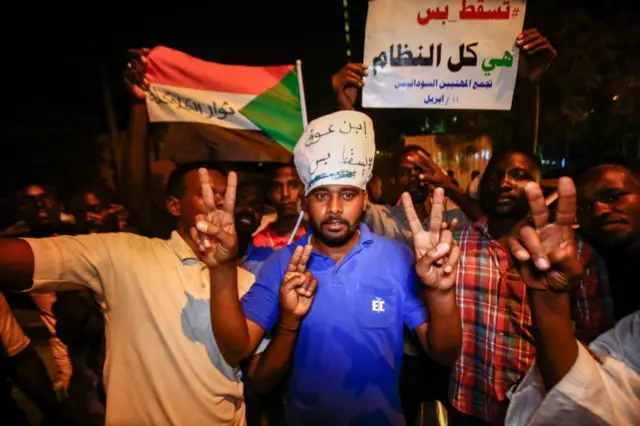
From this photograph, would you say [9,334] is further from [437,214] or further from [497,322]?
[497,322]

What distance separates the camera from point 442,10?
375cm

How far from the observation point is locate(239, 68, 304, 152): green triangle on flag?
3.79m

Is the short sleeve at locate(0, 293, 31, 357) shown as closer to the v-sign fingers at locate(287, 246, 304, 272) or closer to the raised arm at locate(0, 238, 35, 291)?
the raised arm at locate(0, 238, 35, 291)

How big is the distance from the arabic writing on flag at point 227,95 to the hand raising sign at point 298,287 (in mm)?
1745

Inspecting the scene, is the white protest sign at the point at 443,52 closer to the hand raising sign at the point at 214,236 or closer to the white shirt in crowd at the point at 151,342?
the hand raising sign at the point at 214,236

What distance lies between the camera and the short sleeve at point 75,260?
2152 millimetres

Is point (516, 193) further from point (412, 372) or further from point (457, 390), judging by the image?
point (412, 372)

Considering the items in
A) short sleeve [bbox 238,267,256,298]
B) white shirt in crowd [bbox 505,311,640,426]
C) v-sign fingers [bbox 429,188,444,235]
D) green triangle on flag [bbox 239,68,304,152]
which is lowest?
white shirt in crowd [bbox 505,311,640,426]

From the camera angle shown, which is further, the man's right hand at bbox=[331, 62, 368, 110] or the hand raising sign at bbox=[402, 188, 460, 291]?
the man's right hand at bbox=[331, 62, 368, 110]

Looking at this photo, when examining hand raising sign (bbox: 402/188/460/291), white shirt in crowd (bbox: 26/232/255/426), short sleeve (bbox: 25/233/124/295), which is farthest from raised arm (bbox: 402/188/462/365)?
short sleeve (bbox: 25/233/124/295)

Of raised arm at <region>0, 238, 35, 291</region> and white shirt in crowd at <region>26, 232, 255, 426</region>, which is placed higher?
raised arm at <region>0, 238, 35, 291</region>

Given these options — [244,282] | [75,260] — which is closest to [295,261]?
[244,282]

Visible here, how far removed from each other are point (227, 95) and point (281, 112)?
0.50 metres

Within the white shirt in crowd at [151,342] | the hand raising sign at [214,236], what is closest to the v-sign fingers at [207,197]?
the hand raising sign at [214,236]
